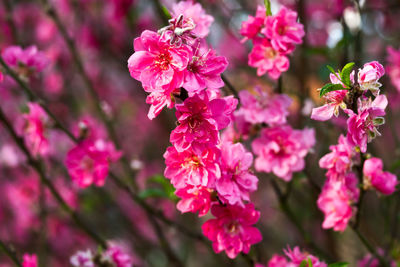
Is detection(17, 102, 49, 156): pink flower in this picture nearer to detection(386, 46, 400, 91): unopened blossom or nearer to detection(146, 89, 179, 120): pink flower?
detection(146, 89, 179, 120): pink flower

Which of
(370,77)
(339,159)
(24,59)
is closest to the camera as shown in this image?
(370,77)

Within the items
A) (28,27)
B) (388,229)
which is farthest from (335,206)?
(28,27)

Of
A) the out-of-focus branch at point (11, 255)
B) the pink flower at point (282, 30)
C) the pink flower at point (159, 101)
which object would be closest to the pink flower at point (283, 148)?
the pink flower at point (282, 30)

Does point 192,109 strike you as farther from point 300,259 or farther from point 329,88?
point 300,259

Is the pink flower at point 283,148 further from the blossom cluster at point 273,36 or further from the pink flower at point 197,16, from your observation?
the pink flower at point 197,16

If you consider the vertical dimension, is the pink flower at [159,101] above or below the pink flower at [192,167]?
above

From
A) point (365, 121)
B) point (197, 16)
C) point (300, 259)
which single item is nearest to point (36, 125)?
point (197, 16)

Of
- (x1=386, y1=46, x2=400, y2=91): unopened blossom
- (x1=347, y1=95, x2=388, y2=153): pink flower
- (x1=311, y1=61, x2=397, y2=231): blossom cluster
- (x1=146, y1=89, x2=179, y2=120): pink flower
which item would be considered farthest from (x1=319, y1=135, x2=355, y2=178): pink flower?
(x1=386, y1=46, x2=400, y2=91): unopened blossom

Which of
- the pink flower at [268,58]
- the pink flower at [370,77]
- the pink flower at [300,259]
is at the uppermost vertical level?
the pink flower at [268,58]
